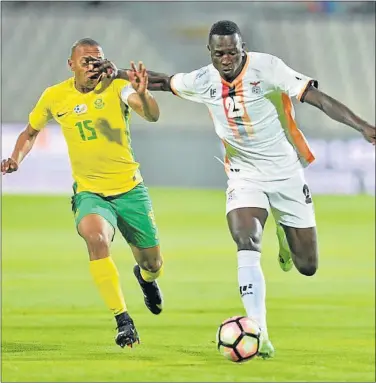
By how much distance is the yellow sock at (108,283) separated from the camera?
8812 mm

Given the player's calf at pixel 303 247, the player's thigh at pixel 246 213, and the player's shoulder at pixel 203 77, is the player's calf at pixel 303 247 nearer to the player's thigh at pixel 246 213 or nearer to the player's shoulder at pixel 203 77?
the player's thigh at pixel 246 213

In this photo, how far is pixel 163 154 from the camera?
3606 centimetres

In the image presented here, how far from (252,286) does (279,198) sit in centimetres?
86

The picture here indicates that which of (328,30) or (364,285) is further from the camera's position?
(328,30)

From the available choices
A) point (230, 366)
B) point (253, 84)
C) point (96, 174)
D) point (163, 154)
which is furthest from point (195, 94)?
point (163, 154)

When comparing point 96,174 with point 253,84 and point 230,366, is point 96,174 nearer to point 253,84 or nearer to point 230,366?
point 253,84

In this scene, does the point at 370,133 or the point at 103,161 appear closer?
the point at 370,133

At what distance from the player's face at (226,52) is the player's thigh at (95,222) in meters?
1.72

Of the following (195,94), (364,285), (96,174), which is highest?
(195,94)

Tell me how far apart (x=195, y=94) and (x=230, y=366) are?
309 centimetres

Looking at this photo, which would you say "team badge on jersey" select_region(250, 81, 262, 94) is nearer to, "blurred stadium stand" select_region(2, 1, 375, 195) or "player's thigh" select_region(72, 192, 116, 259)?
"player's thigh" select_region(72, 192, 116, 259)

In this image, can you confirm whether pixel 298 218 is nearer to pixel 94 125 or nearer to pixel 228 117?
pixel 228 117

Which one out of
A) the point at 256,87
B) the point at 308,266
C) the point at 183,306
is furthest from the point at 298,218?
the point at 183,306

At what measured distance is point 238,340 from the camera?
7.83 metres
